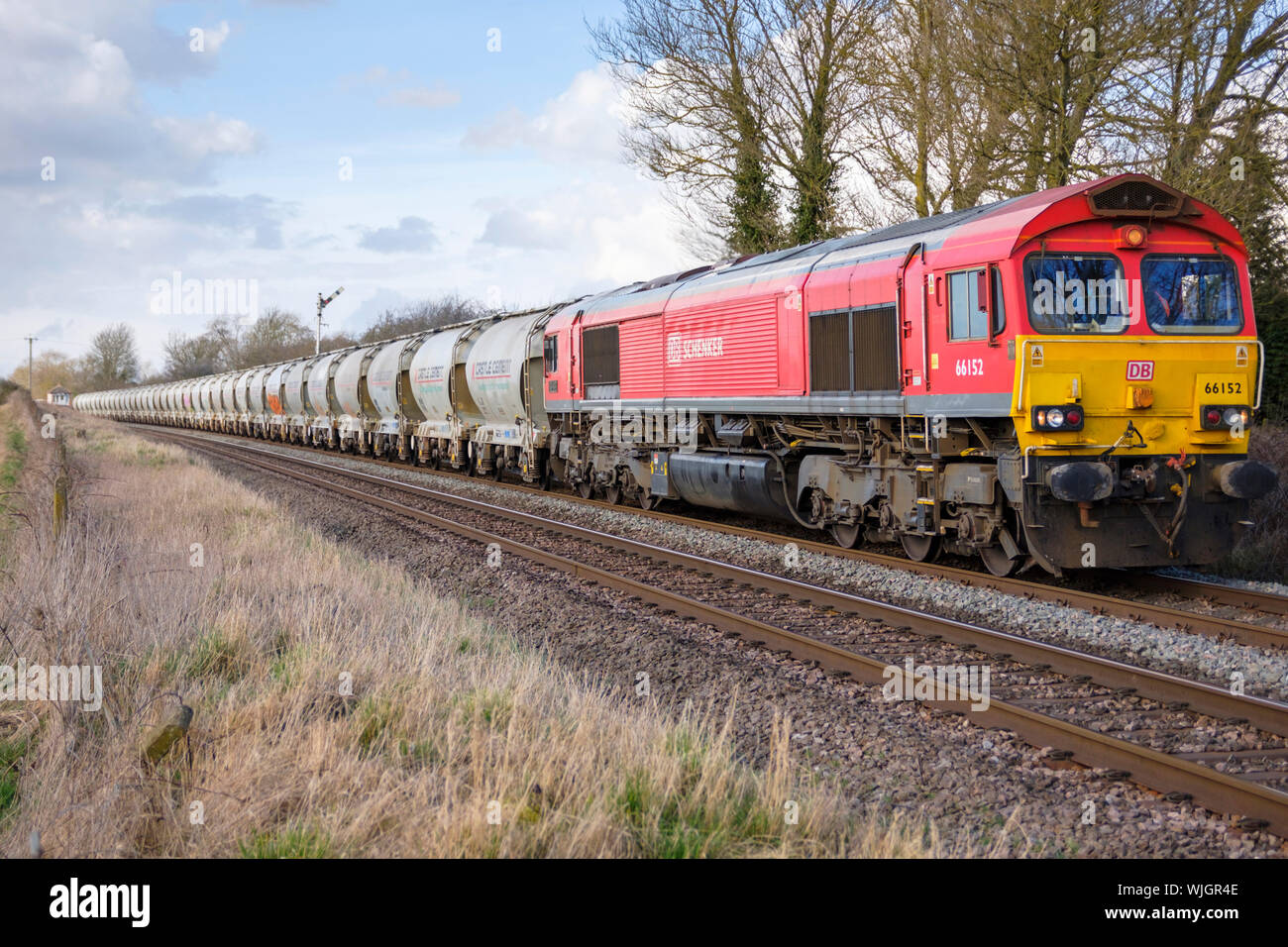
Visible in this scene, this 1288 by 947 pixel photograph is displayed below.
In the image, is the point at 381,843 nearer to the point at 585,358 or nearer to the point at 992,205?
the point at 992,205

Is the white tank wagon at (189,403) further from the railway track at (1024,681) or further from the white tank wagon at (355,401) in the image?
the railway track at (1024,681)

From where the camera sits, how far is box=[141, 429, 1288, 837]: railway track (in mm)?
5176

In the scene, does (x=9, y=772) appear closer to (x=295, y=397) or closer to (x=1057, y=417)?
(x=1057, y=417)

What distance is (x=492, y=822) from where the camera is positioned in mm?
3939

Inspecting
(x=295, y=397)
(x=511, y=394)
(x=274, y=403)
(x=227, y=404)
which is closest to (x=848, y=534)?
(x=511, y=394)

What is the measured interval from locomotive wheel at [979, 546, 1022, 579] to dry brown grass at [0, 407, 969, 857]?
5051 mm

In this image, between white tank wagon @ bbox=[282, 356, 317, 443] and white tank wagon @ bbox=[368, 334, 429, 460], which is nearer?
white tank wagon @ bbox=[368, 334, 429, 460]

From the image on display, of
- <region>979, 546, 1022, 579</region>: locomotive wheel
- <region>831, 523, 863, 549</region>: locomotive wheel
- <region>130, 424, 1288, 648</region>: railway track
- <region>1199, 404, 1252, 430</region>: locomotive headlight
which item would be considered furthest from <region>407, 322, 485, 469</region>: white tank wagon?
<region>1199, 404, 1252, 430</region>: locomotive headlight

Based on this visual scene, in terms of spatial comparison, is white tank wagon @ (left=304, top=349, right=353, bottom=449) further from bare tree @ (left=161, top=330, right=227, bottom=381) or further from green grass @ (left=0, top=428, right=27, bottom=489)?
bare tree @ (left=161, top=330, right=227, bottom=381)

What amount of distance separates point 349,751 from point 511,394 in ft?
55.4

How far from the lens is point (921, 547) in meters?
11.2

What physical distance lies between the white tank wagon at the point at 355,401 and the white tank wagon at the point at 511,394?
8.91 meters

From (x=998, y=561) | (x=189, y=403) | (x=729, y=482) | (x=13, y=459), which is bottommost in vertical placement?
(x=998, y=561)

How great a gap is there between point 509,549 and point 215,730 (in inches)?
317
